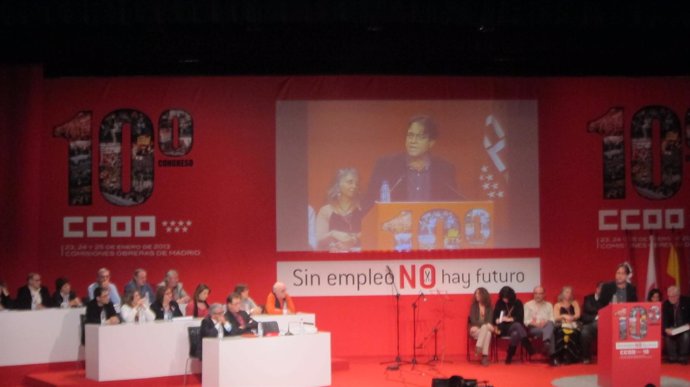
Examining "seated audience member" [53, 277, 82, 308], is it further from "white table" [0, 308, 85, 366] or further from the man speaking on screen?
the man speaking on screen

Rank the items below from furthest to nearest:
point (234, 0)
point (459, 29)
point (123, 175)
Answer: point (123, 175), point (459, 29), point (234, 0)

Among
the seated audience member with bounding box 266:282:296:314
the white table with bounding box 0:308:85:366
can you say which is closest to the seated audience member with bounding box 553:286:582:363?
the seated audience member with bounding box 266:282:296:314

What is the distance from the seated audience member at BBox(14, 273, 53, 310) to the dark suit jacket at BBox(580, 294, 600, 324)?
6.42 m

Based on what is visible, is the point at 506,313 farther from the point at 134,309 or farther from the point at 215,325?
the point at 134,309

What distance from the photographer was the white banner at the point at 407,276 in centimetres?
1252

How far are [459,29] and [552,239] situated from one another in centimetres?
306

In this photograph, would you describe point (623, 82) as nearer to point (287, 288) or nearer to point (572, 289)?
point (572, 289)

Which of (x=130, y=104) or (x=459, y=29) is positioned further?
(x=130, y=104)

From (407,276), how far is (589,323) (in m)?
2.32

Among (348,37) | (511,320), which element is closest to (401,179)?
(348,37)

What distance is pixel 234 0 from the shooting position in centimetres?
1051

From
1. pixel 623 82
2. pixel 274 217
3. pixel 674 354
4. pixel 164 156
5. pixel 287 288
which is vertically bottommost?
pixel 674 354

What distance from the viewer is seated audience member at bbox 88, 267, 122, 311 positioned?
35.3ft

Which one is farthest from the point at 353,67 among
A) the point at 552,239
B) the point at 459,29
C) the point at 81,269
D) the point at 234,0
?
the point at 81,269
